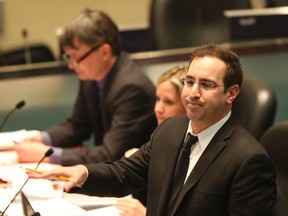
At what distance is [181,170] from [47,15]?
490 centimetres

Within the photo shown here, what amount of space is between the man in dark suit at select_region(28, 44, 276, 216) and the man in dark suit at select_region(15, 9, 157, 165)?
0.82 metres

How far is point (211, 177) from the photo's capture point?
6.72 ft

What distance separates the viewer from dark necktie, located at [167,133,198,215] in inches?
84.6

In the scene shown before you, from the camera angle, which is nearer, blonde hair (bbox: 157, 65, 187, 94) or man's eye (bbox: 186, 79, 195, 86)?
man's eye (bbox: 186, 79, 195, 86)

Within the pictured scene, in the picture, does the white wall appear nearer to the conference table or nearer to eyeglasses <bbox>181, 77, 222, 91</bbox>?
the conference table

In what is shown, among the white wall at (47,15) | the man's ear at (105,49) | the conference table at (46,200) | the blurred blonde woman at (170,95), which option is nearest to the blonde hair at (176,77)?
the blurred blonde woman at (170,95)

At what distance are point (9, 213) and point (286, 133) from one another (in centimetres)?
111

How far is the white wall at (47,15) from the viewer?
670 centimetres

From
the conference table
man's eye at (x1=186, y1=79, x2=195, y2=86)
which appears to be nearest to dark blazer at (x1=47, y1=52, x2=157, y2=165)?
the conference table

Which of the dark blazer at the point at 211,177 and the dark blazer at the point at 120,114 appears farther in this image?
the dark blazer at the point at 120,114

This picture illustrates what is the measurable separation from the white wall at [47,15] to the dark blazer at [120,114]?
11.5 ft

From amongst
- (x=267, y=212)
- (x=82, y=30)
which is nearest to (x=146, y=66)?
(x=82, y=30)

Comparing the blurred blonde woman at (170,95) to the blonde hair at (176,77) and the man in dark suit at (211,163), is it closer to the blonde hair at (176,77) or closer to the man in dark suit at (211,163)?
the blonde hair at (176,77)

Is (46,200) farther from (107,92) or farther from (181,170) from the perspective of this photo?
(107,92)
